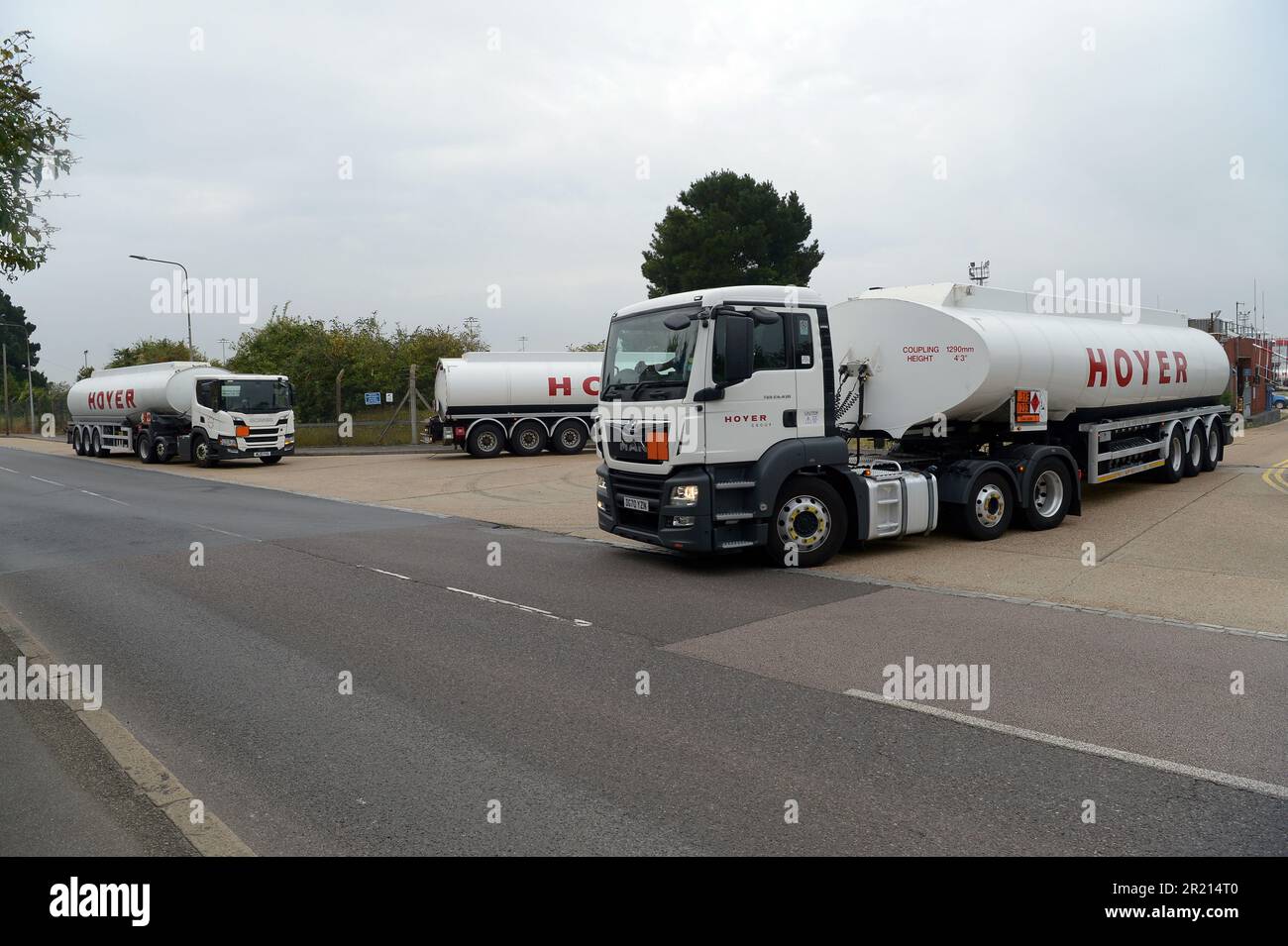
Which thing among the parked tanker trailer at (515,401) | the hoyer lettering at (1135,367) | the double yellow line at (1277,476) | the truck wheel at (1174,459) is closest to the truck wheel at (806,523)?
the hoyer lettering at (1135,367)

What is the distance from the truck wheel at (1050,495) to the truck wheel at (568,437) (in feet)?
62.8

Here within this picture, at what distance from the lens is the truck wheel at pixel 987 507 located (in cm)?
1117

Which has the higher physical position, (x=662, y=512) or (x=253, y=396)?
(x=253, y=396)

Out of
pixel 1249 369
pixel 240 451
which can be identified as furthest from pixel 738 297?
pixel 1249 369

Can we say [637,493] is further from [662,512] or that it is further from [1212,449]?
[1212,449]

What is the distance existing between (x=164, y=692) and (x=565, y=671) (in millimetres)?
2524

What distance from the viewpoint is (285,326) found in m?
48.3

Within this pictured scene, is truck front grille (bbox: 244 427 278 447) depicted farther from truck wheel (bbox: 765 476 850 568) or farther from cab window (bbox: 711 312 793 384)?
cab window (bbox: 711 312 793 384)

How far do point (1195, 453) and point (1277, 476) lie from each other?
1.72 m

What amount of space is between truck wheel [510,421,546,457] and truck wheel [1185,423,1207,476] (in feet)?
59.5

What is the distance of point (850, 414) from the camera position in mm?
11375

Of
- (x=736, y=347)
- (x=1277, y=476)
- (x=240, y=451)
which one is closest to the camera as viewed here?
(x=736, y=347)

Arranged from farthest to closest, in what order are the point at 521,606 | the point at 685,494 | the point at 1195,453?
the point at 1195,453 → the point at 685,494 → the point at 521,606

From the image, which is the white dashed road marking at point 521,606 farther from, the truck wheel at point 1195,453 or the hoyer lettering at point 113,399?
the hoyer lettering at point 113,399
